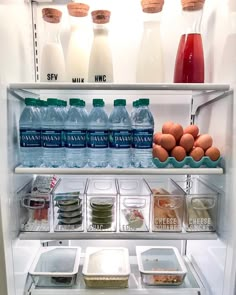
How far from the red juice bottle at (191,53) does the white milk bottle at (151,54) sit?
8cm

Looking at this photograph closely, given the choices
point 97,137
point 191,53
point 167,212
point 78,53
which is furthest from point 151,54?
point 167,212

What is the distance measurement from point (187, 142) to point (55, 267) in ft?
2.49

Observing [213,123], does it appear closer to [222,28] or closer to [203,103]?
[203,103]

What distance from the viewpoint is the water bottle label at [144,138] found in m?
0.95

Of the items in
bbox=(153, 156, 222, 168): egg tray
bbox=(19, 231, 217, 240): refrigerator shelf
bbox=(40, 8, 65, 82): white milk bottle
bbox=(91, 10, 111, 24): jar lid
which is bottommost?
bbox=(19, 231, 217, 240): refrigerator shelf

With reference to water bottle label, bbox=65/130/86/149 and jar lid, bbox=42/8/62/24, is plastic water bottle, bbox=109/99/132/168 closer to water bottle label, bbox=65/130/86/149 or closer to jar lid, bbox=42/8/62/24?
water bottle label, bbox=65/130/86/149

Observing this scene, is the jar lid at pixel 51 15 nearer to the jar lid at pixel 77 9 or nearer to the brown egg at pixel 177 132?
the jar lid at pixel 77 9

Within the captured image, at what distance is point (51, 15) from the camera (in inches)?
39.3

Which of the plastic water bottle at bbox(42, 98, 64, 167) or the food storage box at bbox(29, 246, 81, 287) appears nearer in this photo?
the plastic water bottle at bbox(42, 98, 64, 167)

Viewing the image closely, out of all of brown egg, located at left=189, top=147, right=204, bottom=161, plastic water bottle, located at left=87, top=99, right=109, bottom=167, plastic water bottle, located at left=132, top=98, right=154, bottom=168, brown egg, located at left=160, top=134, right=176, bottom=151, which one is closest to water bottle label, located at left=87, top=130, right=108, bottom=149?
plastic water bottle, located at left=87, top=99, right=109, bottom=167

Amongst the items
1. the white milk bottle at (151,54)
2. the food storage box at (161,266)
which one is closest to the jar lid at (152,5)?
the white milk bottle at (151,54)

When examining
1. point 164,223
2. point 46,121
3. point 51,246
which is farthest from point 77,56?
point 51,246

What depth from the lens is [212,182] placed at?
3.58ft

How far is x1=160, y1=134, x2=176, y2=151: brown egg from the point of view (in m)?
0.96
